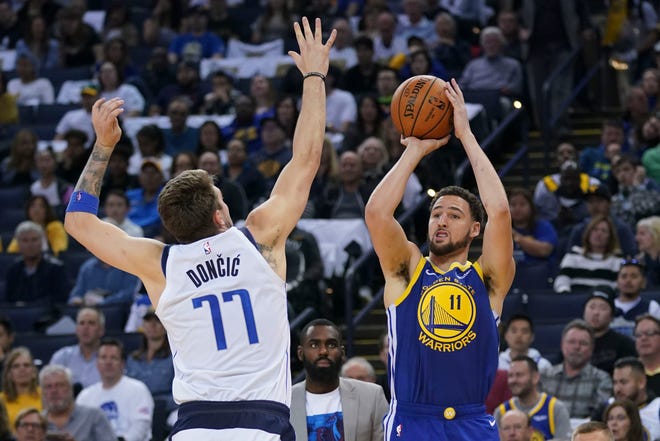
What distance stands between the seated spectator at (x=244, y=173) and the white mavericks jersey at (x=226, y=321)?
891 cm

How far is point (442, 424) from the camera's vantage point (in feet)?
21.9

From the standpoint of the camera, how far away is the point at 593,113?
17.6m

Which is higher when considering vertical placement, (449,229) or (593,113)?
(593,113)

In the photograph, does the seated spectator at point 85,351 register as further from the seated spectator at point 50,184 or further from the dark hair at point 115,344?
the seated spectator at point 50,184

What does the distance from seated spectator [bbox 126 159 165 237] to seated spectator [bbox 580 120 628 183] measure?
464 centimetres

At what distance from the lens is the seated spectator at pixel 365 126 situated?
15477 mm

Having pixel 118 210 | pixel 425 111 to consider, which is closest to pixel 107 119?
pixel 425 111

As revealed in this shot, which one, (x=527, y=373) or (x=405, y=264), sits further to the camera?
(x=527, y=373)

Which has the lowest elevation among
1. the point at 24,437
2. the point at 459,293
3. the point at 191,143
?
the point at 24,437

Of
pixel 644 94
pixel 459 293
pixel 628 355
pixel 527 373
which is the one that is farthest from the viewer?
pixel 644 94

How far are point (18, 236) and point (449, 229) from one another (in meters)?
8.57

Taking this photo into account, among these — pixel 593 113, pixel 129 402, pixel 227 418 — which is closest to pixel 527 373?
pixel 129 402

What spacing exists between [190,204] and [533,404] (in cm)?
537

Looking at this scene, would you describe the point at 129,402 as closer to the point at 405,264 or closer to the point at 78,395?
the point at 78,395
